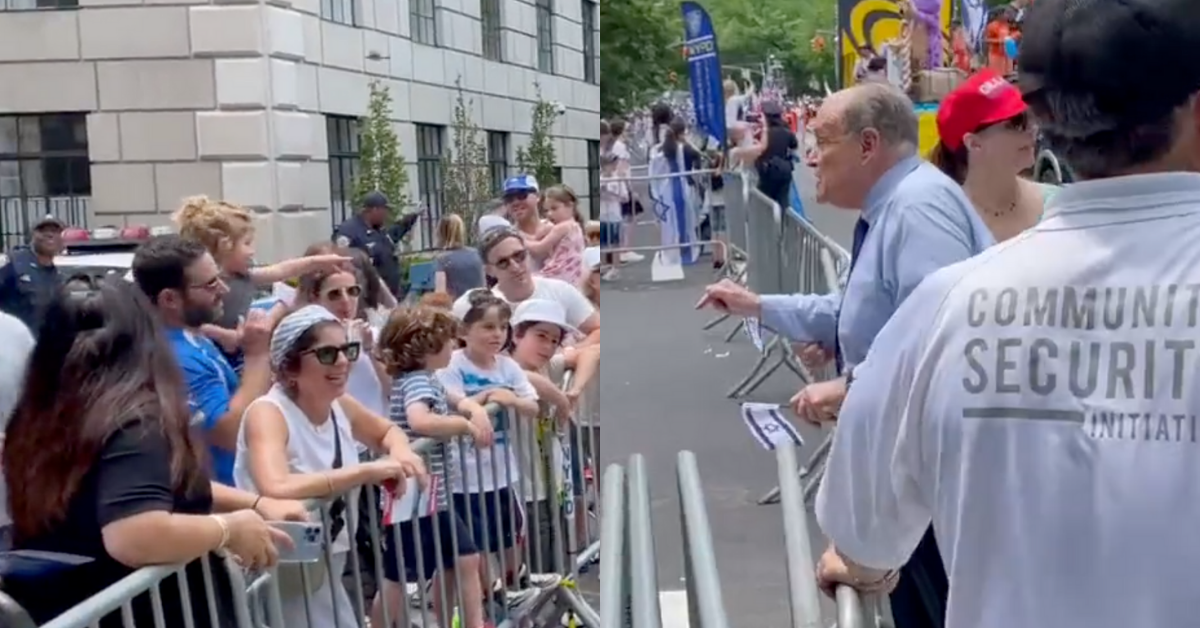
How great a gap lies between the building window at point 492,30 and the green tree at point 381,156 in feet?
1.25

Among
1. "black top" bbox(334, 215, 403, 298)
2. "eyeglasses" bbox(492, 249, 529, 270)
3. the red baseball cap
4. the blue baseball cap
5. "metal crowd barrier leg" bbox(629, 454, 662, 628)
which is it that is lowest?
"metal crowd barrier leg" bbox(629, 454, 662, 628)

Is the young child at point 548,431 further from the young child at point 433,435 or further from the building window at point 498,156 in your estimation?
the building window at point 498,156

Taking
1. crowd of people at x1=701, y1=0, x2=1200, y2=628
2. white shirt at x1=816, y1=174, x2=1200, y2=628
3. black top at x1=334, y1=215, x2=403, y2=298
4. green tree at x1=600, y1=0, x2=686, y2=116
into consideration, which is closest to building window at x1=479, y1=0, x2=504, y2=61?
green tree at x1=600, y1=0, x2=686, y2=116

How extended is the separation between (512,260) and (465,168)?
1.02m

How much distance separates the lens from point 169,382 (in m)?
3.45

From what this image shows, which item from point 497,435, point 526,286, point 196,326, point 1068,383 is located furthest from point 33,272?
point 1068,383

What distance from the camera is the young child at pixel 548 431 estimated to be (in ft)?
16.5

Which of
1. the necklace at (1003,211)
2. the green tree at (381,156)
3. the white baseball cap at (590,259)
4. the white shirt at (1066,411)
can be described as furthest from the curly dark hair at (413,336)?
the white shirt at (1066,411)

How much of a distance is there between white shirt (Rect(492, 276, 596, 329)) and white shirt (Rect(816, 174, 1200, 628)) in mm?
2988

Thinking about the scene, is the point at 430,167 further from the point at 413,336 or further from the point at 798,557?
the point at 798,557

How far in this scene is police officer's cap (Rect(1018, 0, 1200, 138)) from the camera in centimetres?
177

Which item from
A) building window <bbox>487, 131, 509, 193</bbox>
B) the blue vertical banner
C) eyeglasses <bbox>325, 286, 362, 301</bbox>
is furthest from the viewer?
the blue vertical banner

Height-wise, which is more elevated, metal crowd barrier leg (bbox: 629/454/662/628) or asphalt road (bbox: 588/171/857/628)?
metal crowd barrier leg (bbox: 629/454/662/628)

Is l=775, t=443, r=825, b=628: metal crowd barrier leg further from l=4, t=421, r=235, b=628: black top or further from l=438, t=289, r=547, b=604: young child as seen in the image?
l=438, t=289, r=547, b=604: young child
